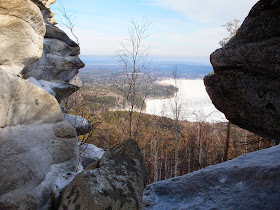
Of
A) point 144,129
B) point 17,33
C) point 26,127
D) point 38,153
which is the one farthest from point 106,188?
point 144,129

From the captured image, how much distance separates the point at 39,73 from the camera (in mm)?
8914

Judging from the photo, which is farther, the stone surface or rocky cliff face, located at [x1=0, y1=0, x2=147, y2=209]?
the stone surface

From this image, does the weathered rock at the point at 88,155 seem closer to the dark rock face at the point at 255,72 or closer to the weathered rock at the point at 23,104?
the weathered rock at the point at 23,104

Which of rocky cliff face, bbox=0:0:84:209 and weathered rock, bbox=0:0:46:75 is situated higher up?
weathered rock, bbox=0:0:46:75

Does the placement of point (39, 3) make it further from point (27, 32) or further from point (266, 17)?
point (266, 17)

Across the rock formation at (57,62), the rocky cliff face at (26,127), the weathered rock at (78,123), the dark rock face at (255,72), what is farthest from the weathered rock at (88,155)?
the dark rock face at (255,72)

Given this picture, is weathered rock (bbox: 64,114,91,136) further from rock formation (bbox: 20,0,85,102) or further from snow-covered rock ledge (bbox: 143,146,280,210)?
snow-covered rock ledge (bbox: 143,146,280,210)

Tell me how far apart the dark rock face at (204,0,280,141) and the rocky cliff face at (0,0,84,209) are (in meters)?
4.10

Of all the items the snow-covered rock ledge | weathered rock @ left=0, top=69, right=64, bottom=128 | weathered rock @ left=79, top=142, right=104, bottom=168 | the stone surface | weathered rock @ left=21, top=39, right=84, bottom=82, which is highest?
weathered rock @ left=21, top=39, right=84, bottom=82

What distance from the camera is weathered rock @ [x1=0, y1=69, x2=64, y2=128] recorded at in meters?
4.31

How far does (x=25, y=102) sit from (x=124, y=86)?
18.6ft

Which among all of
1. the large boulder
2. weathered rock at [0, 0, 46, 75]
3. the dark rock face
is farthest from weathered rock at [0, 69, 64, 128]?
the dark rock face

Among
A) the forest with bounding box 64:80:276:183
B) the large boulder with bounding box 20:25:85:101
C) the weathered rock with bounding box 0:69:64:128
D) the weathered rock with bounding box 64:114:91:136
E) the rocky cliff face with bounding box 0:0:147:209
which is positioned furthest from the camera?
A: the forest with bounding box 64:80:276:183

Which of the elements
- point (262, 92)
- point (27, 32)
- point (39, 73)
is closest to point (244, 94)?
point (262, 92)
